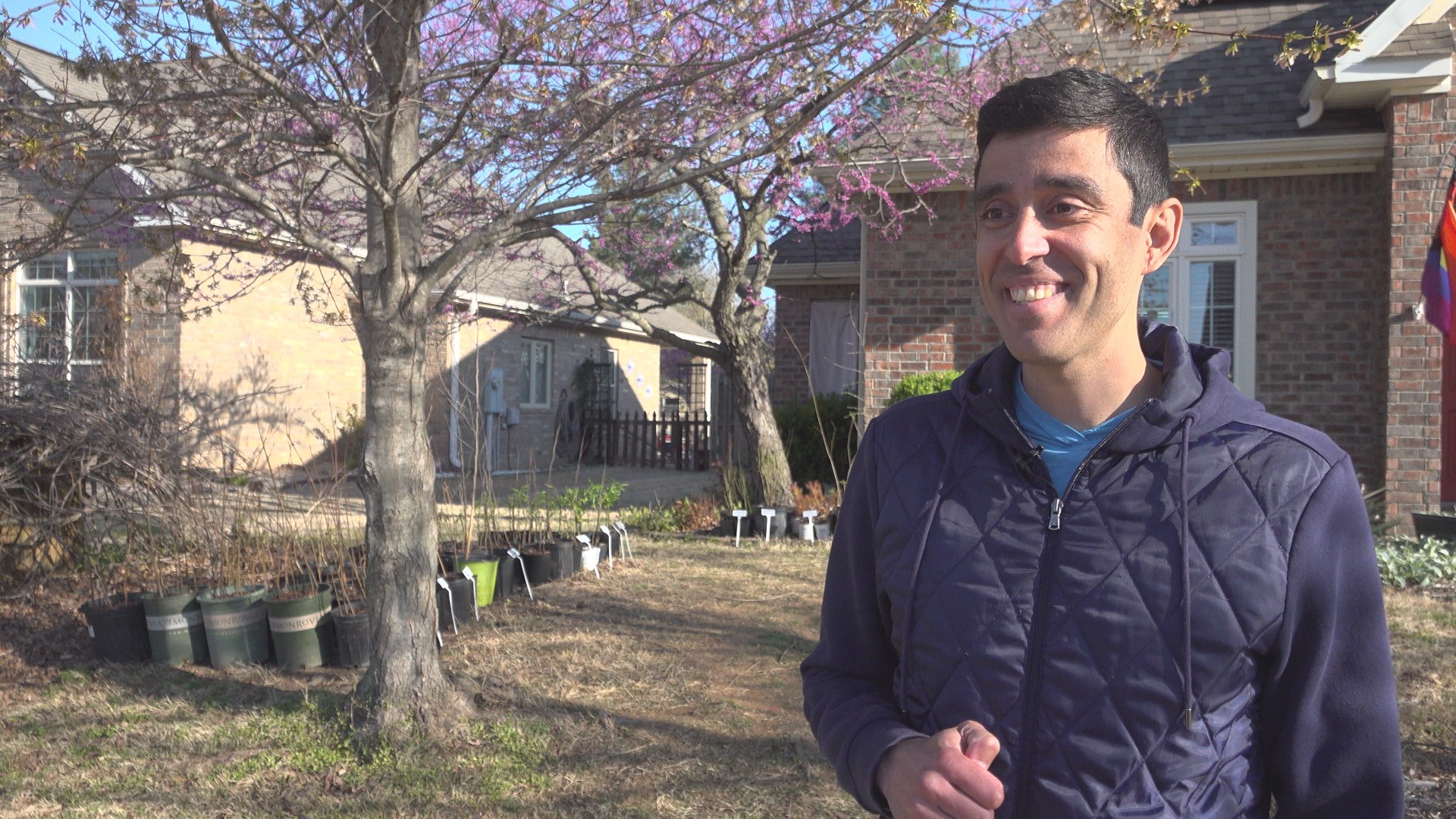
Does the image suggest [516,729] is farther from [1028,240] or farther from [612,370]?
[612,370]

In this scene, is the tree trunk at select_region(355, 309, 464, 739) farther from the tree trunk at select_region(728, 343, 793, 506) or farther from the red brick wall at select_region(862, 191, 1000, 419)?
the red brick wall at select_region(862, 191, 1000, 419)

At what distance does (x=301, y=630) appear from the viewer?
540cm

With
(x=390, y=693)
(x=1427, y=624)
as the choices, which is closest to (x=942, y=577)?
(x=390, y=693)

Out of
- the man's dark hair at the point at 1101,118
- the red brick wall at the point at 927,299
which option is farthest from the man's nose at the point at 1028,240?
the red brick wall at the point at 927,299

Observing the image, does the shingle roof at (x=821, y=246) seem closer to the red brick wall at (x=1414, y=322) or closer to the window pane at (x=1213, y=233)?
the window pane at (x=1213, y=233)

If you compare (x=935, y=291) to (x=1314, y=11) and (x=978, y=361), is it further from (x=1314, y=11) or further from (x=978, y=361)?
(x=978, y=361)

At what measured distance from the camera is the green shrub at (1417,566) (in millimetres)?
7109

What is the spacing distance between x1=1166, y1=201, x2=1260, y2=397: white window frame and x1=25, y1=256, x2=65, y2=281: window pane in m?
13.4

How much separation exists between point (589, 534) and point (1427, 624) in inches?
218

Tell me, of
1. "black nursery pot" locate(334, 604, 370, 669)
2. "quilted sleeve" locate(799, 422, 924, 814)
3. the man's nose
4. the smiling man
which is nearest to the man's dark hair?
the smiling man

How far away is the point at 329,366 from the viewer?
1520 cm

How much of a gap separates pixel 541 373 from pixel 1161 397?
713 inches

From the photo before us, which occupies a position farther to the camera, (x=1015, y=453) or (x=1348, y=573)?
(x=1015, y=453)

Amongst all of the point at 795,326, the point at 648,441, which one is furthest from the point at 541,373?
the point at 795,326
